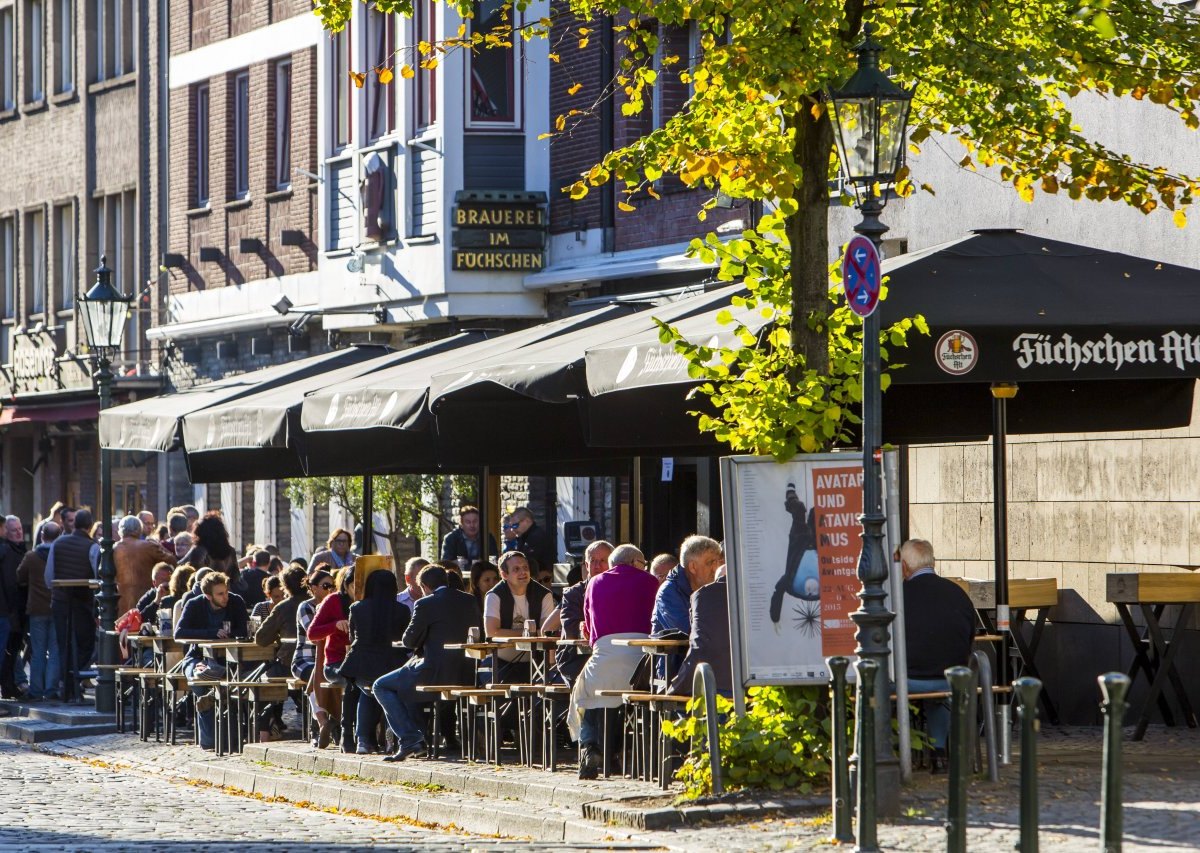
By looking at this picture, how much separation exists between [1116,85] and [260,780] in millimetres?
7063

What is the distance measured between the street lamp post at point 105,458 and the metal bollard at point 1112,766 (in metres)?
14.1

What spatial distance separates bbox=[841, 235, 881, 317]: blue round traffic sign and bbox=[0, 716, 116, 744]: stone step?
10934mm

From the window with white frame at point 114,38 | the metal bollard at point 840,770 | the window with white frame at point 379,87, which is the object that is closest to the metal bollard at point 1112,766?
the metal bollard at point 840,770

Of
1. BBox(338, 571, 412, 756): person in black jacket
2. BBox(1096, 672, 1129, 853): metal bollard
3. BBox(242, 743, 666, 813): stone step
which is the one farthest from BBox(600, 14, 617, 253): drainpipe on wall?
BBox(1096, 672, 1129, 853): metal bollard

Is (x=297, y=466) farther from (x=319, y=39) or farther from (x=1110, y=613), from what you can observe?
(x=319, y=39)

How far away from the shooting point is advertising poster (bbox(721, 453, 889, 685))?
39.9ft

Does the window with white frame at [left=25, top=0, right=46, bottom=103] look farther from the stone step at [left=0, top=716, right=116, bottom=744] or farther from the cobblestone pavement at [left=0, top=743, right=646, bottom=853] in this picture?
the cobblestone pavement at [left=0, top=743, right=646, bottom=853]

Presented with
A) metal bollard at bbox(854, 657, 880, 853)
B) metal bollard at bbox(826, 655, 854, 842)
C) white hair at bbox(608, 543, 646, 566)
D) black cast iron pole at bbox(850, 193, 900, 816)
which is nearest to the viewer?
metal bollard at bbox(854, 657, 880, 853)

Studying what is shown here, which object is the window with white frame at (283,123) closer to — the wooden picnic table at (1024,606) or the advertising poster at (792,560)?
the wooden picnic table at (1024,606)

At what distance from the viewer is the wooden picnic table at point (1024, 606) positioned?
16.5m

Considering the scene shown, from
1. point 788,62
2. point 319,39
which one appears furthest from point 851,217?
point 319,39

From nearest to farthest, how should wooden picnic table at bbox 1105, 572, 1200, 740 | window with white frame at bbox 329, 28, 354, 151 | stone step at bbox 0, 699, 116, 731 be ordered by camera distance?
wooden picnic table at bbox 1105, 572, 1200, 740
stone step at bbox 0, 699, 116, 731
window with white frame at bbox 329, 28, 354, 151

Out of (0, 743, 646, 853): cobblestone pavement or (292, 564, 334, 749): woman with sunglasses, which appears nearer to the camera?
(0, 743, 646, 853): cobblestone pavement

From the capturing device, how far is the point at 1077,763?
524 inches
